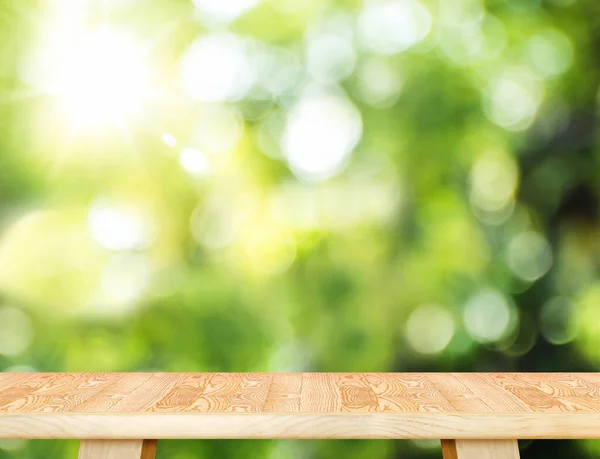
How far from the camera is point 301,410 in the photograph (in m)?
0.92

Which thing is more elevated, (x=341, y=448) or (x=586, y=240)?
(x=586, y=240)

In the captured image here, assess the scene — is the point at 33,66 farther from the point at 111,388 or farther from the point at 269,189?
the point at 111,388

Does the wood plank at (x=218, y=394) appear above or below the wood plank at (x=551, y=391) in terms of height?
above

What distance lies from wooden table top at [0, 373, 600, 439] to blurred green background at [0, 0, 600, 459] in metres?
0.41

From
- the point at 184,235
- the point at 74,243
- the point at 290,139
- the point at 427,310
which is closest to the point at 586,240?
the point at 427,310

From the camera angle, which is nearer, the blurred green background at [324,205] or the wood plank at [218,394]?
the wood plank at [218,394]

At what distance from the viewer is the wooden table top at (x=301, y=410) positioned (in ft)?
2.95

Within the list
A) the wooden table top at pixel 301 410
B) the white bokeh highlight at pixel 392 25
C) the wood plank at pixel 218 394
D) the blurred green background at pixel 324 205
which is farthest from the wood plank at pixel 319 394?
the white bokeh highlight at pixel 392 25

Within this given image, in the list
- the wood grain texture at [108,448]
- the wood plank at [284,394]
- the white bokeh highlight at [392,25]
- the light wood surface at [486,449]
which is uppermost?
the white bokeh highlight at [392,25]

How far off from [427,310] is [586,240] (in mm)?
423

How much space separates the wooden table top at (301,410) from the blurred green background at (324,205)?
1.35 feet

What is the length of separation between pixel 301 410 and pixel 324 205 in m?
0.69

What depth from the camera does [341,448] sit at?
1.52 m

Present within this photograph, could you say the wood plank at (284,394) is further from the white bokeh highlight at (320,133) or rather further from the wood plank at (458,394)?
the white bokeh highlight at (320,133)
